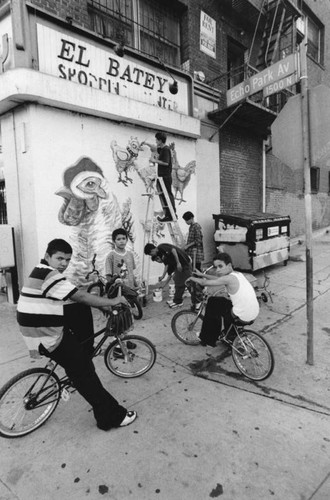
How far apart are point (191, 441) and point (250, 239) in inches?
244

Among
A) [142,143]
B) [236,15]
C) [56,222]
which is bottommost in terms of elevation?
[56,222]

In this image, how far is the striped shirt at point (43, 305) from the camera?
2652mm

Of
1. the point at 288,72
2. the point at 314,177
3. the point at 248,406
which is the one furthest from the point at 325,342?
the point at 314,177

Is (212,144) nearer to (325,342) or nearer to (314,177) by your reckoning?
(325,342)

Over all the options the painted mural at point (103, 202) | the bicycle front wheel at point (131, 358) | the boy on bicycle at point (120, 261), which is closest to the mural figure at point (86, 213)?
the painted mural at point (103, 202)

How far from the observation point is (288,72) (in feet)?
22.8

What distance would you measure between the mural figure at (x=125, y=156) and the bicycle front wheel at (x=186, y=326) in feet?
11.8

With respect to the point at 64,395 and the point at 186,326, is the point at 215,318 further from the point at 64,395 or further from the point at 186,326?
the point at 64,395

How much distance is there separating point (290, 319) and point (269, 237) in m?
3.72

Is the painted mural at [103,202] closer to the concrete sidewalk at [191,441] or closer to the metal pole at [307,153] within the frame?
the concrete sidewalk at [191,441]

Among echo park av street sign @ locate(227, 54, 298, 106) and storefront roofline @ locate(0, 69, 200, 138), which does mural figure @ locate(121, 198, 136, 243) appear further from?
echo park av street sign @ locate(227, 54, 298, 106)

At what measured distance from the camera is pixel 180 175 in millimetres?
8477

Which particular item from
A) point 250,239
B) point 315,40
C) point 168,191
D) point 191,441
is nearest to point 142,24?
point 168,191

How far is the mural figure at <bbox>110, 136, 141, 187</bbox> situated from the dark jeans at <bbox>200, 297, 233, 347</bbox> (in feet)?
13.2
